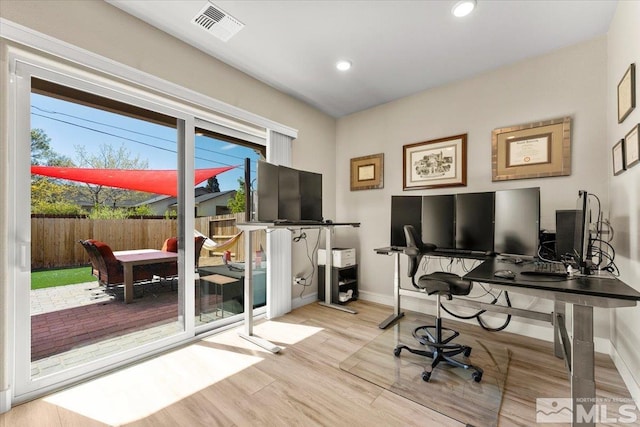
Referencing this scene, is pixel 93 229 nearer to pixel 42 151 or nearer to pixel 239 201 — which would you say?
pixel 42 151

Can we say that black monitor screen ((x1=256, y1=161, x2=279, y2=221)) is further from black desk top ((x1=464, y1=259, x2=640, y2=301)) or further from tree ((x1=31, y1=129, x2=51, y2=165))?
black desk top ((x1=464, y1=259, x2=640, y2=301))

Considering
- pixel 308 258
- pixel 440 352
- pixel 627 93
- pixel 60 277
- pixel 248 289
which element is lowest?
pixel 440 352

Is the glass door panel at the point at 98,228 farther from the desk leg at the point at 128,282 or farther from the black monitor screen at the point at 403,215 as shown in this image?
the black monitor screen at the point at 403,215

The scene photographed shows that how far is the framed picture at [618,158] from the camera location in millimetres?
1950

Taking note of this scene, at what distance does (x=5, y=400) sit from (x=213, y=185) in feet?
7.06

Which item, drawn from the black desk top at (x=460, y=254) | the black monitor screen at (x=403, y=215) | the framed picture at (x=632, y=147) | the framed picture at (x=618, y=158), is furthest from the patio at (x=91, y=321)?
the framed picture at (x=618, y=158)

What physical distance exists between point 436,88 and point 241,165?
2.65m

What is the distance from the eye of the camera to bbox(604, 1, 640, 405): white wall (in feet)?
5.81

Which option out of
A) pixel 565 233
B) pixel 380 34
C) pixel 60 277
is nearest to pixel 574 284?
pixel 565 233

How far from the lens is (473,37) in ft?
8.01

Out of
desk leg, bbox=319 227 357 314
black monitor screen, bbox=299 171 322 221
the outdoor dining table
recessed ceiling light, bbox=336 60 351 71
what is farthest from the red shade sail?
recessed ceiling light, bbox=336 60 351 71

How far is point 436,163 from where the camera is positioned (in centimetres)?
336

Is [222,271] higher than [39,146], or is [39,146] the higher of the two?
[39,146]

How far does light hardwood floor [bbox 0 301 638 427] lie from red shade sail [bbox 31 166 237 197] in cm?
154
